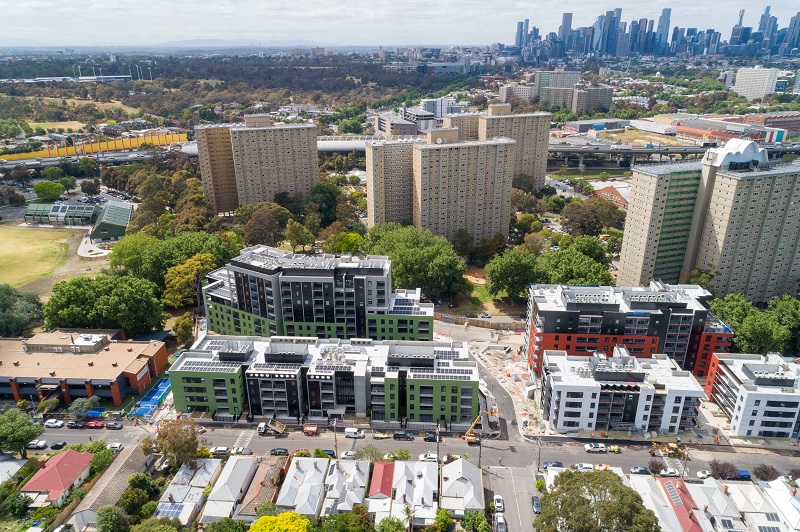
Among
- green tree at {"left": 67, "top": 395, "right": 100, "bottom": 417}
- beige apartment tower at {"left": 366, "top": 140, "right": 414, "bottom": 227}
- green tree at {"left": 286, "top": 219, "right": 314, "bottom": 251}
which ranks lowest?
green tree at {"left": 67, "top": 395, "right": 100, "bottom": 417}

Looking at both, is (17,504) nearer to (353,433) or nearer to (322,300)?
(353,433)

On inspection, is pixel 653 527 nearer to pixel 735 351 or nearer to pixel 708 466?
pixel 708 466

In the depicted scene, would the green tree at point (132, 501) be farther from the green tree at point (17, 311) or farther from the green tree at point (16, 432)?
the green tree at point (17, 311)

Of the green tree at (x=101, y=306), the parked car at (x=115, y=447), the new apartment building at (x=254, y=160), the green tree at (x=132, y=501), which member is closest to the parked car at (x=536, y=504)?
the green tree at (x=132, y=501)

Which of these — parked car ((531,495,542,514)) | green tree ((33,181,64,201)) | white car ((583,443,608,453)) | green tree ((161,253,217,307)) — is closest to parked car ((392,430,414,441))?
parked car ((531,495,542,514))

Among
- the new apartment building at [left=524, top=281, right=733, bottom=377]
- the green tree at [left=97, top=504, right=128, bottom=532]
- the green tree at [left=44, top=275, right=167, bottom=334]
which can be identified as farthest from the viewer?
the green tree at [left=44, top=275, right=167, bottom=334]

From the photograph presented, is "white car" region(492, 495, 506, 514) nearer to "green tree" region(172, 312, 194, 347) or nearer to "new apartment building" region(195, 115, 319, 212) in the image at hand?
"green tree" region(172, 312, 194, 347)
